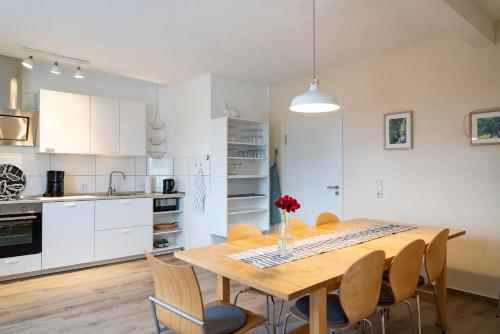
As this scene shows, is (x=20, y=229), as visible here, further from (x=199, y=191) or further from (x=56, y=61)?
(x=199, y=191)

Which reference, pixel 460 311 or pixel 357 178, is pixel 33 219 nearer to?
pixel 357 178

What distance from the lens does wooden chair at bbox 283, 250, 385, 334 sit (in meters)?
1.62

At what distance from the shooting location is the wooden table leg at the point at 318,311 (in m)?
1.54

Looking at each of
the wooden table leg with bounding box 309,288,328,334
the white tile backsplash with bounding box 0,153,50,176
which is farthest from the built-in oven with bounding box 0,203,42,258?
the wooden table leg with bounding box 309,288,328,334

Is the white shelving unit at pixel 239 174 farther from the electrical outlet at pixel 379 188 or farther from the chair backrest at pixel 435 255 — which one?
the chair backrest at pixel 435 255

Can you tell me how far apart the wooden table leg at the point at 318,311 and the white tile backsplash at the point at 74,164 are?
387cm

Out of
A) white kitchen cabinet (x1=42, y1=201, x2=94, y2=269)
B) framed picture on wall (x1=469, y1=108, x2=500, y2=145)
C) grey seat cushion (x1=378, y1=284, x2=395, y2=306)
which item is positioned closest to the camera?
grey seat cushion (x1=378, y1=284, x2=395, y2=306)

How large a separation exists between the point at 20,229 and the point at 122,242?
1.12 meters

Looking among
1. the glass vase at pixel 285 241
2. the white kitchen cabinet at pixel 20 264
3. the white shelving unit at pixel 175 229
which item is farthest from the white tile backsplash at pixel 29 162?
the glass vase at pixel 285 241

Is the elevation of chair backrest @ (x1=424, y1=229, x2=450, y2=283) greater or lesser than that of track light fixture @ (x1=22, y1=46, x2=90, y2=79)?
lesser

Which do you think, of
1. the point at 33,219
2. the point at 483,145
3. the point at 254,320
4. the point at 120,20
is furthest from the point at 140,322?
the point at 483,145

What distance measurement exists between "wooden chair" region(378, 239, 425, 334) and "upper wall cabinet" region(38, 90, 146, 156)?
12.1 ft

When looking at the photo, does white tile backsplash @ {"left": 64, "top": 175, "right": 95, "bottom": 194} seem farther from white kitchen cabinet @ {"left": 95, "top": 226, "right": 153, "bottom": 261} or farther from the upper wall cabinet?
white kitchen cabinet @ {"left": 95, "top": 226, "right": 153, "bottom": 261}

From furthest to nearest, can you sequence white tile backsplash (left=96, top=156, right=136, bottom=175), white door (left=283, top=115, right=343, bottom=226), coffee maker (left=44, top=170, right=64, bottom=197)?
white tile backsplash (left=96, top=156, right=136, bottom=175) → white door (left=283, top=115, right=343, bottom=226) → coffee maker (left=44, top=170, right=64, bottom=197)
